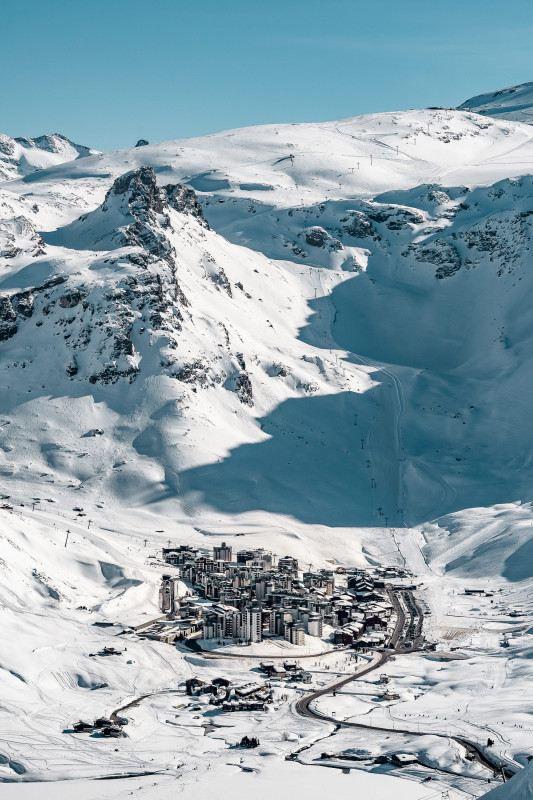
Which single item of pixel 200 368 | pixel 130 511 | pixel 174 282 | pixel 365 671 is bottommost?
pixel 365 671

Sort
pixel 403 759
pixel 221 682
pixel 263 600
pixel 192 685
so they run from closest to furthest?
1. pixel 403 759
2. pixel 192 685
3. pixel 221 682
4. pixel 263 600

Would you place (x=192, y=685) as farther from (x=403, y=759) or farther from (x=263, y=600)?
(x=263, y=600)

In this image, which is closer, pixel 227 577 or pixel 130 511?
pixel 227 577

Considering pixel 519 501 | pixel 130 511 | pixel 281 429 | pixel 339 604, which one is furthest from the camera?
pixel 281 429

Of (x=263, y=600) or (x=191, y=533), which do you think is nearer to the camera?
(x=263, y=600)

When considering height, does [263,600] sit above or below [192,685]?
below

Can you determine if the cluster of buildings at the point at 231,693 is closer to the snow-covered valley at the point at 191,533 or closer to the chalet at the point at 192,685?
the chalet at the point at 192,685

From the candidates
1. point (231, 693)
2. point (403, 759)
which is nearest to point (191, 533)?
point (231, 693)

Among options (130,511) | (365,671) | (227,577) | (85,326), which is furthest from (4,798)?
(85,326)

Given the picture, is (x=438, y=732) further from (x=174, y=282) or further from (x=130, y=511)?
(x=174, y=282)
